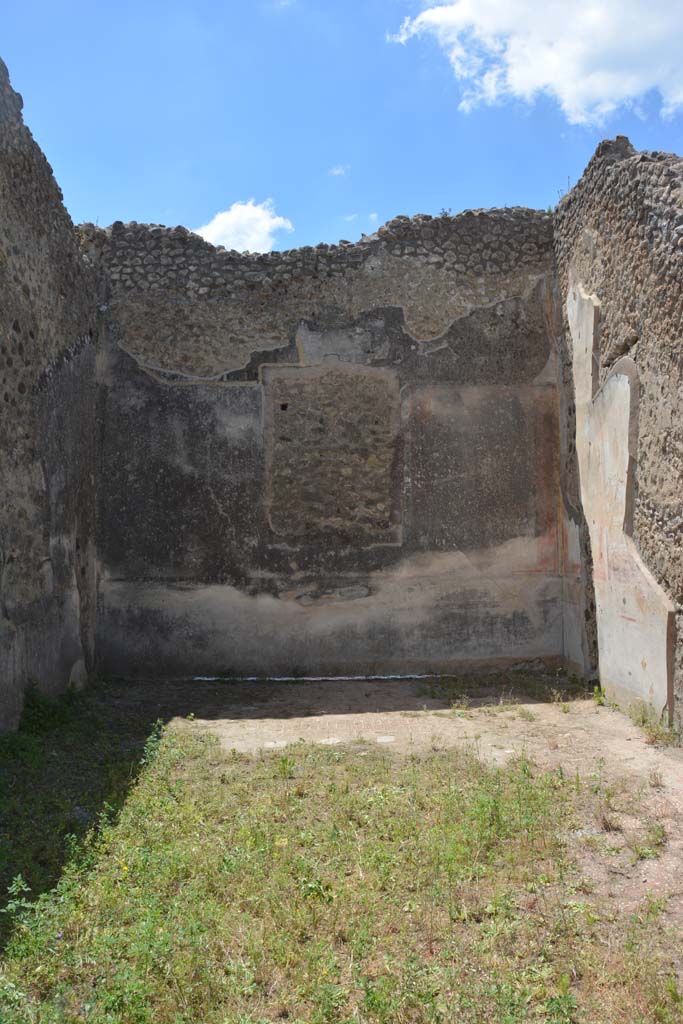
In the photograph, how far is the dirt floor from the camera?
3.24 m

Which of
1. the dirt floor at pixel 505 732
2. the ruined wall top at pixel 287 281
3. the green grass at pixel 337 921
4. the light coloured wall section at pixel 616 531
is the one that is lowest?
the dirt floor at pixel 505 732

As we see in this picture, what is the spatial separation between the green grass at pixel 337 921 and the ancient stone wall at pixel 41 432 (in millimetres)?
2040

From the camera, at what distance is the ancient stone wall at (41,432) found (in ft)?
17.3

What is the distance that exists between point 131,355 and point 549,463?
3869 millimetres

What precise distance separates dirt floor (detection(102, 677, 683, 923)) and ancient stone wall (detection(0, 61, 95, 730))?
90cm

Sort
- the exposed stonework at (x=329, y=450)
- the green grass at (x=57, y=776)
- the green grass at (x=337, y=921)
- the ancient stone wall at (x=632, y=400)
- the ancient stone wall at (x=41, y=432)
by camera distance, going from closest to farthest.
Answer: the green grass at (x=337, y=921)
the green grass at (x=57, y=776)
the ancient stone wall at (x=632, y=400)
the ancient stone wall at (x=41, y=432)
the exposed stonework at (x=329, y=450)

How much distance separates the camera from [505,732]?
17.1ft

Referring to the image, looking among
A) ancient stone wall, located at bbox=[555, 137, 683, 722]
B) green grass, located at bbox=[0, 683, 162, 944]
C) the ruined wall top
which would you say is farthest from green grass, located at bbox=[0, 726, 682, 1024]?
the ruined wall top

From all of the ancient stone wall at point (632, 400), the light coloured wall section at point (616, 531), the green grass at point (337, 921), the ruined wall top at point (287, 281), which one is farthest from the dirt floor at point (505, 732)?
the ruined wall top at point (287, 281)

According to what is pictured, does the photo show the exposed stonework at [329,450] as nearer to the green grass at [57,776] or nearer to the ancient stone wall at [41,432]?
the ancient stone wall at [41,432]

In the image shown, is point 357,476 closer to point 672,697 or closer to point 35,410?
point 35,410

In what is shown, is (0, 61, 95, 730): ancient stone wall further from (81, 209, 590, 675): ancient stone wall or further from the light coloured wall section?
the light coloured wall section

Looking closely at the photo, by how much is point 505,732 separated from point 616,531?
165 cm

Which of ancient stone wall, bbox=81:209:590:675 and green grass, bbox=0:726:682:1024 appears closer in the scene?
green grass, bbox=0:726:682:1024
